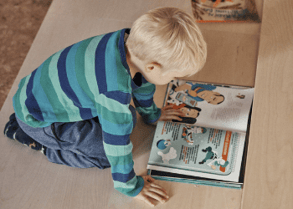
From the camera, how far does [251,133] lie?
0.66 meters

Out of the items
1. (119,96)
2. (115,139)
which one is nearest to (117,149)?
(115,139)

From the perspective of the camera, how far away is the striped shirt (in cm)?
66

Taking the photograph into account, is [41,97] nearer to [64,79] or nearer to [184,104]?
[64,79]

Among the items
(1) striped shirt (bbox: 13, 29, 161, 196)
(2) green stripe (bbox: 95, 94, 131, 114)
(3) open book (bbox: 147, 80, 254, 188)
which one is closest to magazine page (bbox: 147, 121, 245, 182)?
(3) open book (bbox: 147, 80, 254, 188)

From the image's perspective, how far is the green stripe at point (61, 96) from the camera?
728 millimetres

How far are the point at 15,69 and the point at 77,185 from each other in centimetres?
101

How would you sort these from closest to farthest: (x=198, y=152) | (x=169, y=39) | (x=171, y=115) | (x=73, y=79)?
(x=169, y=39)
(x=73, y=79)
(x=198, y=152)
(x=171, y=115)

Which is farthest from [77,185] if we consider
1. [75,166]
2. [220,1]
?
[220,1]

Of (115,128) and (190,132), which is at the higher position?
(115,128)

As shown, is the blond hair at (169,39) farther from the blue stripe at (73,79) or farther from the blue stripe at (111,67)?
the blue stripe at (73,79)

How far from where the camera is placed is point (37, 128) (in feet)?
2.75

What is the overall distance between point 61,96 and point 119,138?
19 cm

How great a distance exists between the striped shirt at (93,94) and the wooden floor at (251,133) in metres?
0.14

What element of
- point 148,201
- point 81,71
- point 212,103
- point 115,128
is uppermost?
point 81,71
